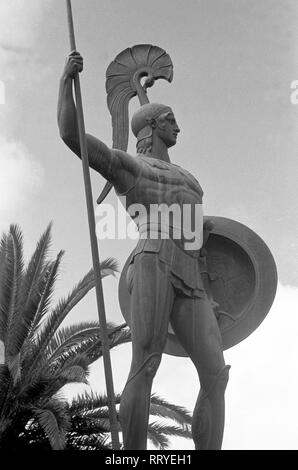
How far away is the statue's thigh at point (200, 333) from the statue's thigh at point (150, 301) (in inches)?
6.4

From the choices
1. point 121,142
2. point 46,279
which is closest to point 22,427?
point 46,279

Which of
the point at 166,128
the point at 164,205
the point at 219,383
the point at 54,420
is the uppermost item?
the point at 166,128

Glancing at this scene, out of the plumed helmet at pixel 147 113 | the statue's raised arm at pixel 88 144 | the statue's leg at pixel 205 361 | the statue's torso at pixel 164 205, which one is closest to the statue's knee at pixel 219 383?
the statue's leg at pixel 205 361

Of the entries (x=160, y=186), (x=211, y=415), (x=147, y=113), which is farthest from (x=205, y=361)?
(x=147, y=113)

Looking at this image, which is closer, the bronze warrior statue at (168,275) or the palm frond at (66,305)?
the bronze warrior statue at (168,275)

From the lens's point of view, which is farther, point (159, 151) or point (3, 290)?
point (3, 290)

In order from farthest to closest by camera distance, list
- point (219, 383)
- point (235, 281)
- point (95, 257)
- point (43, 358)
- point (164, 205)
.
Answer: point (43, 358) < point (235, 281) < point (164, 205) < point (219, 383) < point (95, 257)

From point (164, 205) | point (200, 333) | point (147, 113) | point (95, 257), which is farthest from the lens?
point (147, 113)

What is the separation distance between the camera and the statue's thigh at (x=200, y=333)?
7.27 meters

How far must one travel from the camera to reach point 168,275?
24.4 ft

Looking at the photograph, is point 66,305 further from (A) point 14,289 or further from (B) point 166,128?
(B) point 166,128

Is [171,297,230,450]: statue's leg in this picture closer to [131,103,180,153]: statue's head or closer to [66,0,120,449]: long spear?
[66,0,120,449]: long spear

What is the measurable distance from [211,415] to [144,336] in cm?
93

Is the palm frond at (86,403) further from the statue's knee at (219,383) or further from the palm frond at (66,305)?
the statue's knee at (219,383)
